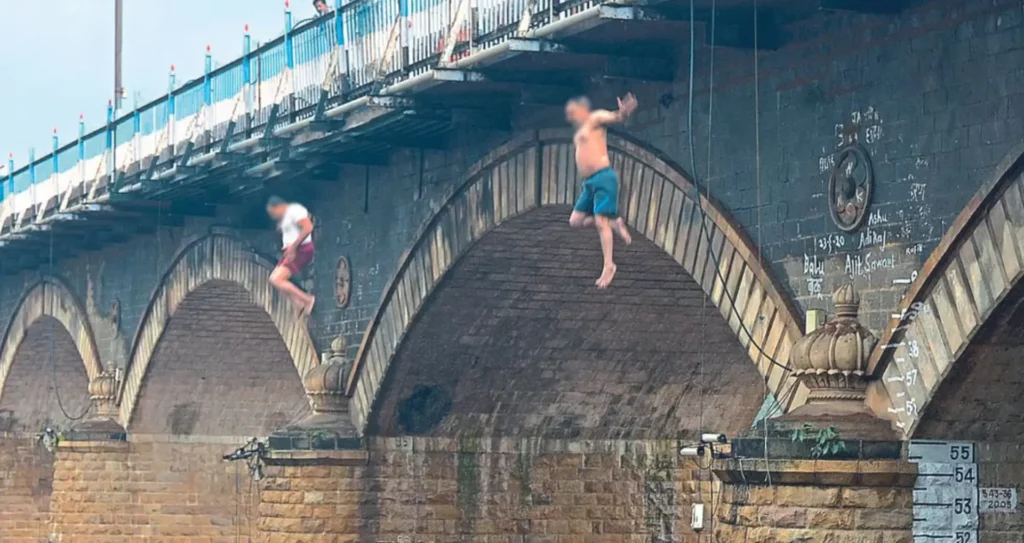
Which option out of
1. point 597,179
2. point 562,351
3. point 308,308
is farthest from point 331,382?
point 597,179

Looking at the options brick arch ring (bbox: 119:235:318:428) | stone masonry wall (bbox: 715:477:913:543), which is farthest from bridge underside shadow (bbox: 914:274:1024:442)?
brick arch ring (bbox: 119:235:318:428)

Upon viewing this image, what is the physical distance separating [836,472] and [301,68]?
35.7ft

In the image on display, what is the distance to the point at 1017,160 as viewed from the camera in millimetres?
12703

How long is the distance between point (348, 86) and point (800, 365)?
8390 mm

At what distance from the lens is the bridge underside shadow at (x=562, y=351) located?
21.3 m

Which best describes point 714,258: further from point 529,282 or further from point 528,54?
point 529,282

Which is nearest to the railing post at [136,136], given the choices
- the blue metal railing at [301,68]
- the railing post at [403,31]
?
the blue metal railing at [301,68]

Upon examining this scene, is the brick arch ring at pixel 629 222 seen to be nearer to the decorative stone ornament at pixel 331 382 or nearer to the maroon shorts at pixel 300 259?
the decorative stone ornament at pixel 331 382

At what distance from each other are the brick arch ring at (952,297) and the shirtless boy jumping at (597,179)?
358cm

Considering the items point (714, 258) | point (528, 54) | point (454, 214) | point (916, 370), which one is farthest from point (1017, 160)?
point (454, 214)

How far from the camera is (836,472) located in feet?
44.5

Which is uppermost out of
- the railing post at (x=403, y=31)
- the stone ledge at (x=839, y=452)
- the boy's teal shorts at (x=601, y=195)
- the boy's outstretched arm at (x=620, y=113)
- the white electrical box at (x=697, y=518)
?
the railing post at (x=403, y=31)

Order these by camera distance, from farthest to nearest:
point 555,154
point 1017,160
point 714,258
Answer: point 555,154 → point 714,258 → point 1017,160

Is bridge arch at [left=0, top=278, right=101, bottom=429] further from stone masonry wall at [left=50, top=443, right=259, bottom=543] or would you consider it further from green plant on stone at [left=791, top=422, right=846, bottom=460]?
green plant on stone at [left=791, top=422, right=846, bottom=460]
